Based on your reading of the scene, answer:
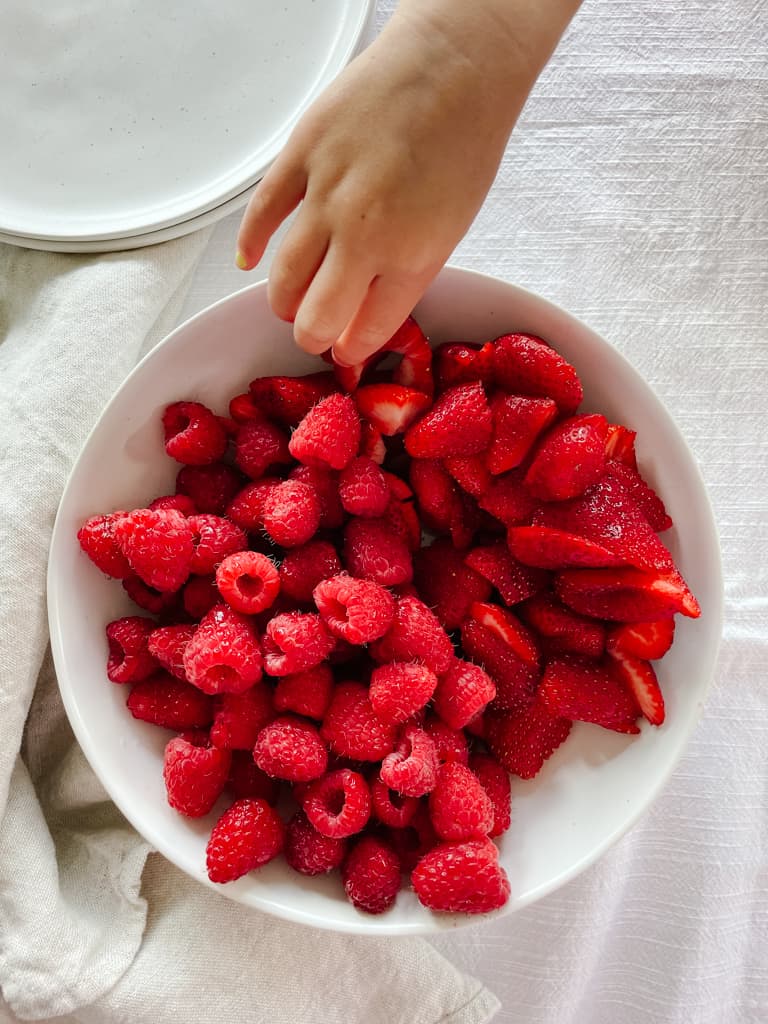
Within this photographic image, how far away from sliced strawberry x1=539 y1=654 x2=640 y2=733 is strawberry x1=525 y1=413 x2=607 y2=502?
0.14 metres

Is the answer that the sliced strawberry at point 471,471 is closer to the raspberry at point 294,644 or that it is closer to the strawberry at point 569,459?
the strawberry at point 569,459

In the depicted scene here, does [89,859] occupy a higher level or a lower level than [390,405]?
lower

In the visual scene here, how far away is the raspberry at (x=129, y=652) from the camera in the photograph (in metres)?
0.78

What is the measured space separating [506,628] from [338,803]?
7.8 inches

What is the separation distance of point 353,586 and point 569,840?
0.29 meters

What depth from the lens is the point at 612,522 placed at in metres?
0.73

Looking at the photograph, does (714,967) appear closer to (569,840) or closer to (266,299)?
(569,840)

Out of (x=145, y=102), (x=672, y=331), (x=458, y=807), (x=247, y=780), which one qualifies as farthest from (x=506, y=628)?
(x=145, y=102)

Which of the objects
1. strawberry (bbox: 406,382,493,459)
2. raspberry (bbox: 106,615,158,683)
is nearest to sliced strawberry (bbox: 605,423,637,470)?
strawberry (bbox: 406,382,493,459)

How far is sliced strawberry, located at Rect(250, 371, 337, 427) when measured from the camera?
30.9 inches

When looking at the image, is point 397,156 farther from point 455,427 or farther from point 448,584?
point 448,584

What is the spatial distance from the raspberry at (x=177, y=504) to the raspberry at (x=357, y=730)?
210mm

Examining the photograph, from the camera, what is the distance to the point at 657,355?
3.03ft

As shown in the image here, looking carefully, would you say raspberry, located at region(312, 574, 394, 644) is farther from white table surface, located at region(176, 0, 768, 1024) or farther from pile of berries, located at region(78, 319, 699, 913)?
white table surface, located at region(176, 0, 768, 1024)
